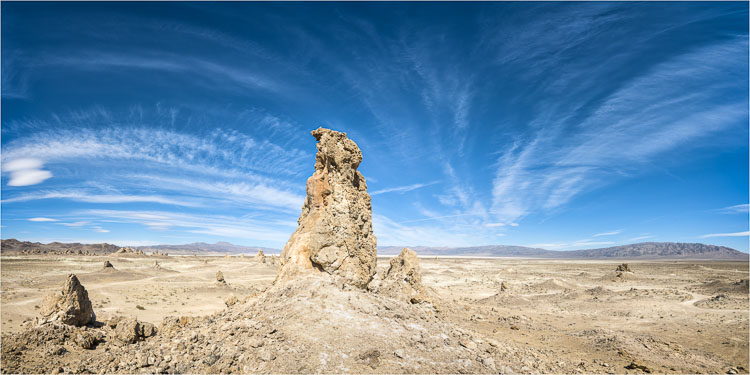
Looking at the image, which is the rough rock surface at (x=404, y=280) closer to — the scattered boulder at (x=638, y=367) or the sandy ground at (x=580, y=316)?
the sandy ground at (x=580, y=316)

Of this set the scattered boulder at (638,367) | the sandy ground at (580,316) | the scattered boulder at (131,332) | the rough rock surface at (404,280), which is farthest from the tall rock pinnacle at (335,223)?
the scattered boulder at (638,367)

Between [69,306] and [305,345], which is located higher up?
[305,345]

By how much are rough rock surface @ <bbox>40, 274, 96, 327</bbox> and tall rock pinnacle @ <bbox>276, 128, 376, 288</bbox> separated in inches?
383

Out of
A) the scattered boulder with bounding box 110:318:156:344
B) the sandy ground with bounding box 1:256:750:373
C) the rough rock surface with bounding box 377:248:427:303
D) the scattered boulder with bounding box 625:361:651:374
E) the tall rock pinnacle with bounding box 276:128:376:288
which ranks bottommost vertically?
the sandy ground with bounding box 1:256:750:373

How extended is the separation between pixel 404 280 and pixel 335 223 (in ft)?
29.9

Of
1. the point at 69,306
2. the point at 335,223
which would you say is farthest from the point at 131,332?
the point at 335,223

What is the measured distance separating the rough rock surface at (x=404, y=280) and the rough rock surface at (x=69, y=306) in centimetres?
1254

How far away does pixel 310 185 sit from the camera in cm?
1123

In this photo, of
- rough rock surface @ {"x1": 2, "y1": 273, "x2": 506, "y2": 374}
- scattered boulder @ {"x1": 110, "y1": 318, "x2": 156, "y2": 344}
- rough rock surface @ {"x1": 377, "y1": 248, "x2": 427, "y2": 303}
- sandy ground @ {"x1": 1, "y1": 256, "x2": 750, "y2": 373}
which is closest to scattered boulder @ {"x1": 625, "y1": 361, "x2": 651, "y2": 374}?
sandy ground @ {"x1": 1, "y1": 256, "x2": 750, "y2": 373}

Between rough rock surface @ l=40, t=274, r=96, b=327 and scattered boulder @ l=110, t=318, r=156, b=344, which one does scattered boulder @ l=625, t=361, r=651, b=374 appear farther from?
rough rock surface @ l=40, t=274, r=96, b=327

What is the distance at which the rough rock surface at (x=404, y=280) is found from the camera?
1631 cm

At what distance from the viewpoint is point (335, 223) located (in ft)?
33.8

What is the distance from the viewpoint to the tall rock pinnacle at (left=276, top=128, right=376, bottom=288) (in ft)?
32.8

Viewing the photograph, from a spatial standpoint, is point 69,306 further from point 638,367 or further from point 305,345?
point 638,367
